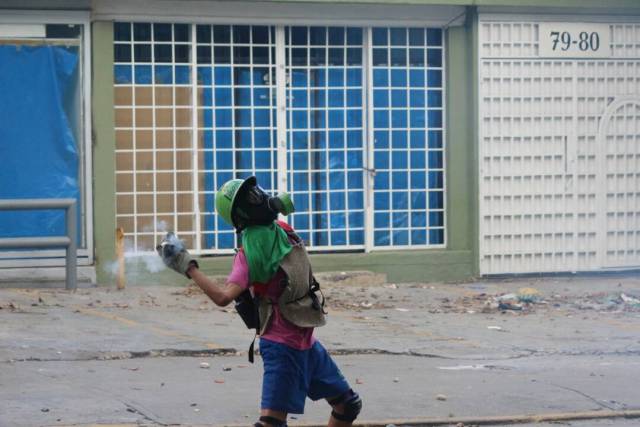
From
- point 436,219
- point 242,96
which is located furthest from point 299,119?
point 436,219

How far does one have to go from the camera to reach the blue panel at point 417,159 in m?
16.4

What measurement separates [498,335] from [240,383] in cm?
362

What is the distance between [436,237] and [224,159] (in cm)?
299

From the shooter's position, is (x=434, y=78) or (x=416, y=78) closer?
(x=416, y=78)

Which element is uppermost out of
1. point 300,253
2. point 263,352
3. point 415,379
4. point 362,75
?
point 362,75

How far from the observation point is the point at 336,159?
16.1 meters

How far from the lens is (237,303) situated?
6.39 metres

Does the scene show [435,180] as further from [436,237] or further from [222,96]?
[222,96]

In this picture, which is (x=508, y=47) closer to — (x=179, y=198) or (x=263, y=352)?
(x=179, y=198)

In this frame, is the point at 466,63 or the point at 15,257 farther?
the point at 466,63

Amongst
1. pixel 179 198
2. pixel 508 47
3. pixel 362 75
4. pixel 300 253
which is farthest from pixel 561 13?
pixel 300 253

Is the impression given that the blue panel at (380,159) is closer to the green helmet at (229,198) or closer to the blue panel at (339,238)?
the blue panel at (339,238)

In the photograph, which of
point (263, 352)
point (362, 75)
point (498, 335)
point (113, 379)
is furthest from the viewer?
point (362, 75)

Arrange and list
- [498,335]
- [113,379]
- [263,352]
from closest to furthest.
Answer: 1. [263,352]
2. [113,379]
3. [498,335]
